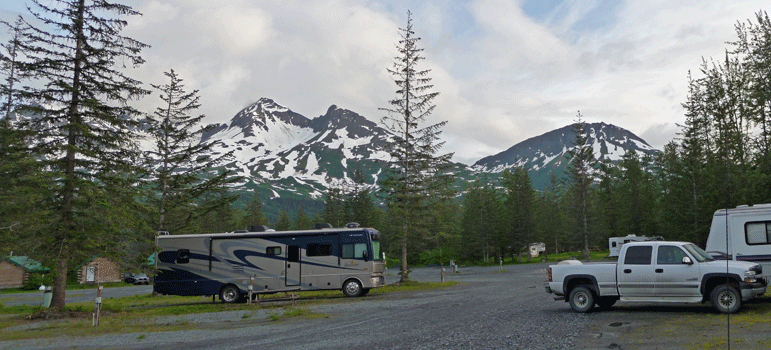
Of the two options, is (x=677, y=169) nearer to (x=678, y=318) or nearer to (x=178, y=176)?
(x=678, y=318)

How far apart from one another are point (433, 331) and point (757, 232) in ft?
34.0

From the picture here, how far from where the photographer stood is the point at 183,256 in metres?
23.7

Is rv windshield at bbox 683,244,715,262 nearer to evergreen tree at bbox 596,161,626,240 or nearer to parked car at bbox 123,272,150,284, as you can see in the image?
parked car at bbox 123,272,150,284

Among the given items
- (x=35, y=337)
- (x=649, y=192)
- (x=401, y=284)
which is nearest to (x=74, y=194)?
(x=35, y=337)

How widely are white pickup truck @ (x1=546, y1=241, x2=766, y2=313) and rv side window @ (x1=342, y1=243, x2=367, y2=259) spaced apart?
10416mm

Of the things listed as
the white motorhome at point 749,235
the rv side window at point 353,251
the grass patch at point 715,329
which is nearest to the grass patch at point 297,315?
the rv side window at point 353,251

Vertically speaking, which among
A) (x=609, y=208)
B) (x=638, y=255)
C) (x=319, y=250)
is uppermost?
(x=609, y=208)

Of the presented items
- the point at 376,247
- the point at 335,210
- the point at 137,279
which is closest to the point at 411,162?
the point at 376,247

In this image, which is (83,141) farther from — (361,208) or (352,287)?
(361,208)

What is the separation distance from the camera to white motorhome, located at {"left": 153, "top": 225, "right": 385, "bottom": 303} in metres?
23.2

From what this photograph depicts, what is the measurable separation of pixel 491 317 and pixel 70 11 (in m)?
18.1

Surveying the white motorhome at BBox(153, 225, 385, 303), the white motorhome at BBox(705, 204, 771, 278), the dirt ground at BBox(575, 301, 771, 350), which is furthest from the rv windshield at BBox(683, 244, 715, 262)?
the white motorhome at BBox(153, 225, 385, 303)

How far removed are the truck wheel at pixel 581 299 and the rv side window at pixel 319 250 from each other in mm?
11877

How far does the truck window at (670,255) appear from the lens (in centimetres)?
1289
